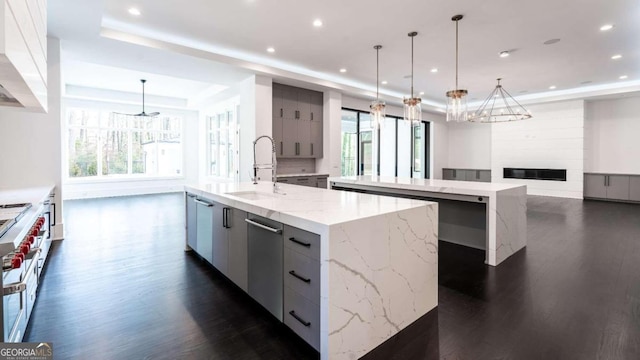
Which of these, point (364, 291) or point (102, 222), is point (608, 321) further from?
point (102, 222)

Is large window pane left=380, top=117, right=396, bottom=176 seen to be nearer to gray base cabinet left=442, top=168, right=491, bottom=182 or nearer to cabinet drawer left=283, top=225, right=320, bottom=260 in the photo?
gray base cabinet left=442, top=168, right=491, bottom=182

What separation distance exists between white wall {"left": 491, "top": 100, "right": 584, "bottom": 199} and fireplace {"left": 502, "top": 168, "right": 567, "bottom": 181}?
0.35ft

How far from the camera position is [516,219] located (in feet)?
12.9

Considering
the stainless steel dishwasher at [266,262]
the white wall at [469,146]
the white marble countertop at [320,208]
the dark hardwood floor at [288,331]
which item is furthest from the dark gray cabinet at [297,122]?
the white wall at [469,146]

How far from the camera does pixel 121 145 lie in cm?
977

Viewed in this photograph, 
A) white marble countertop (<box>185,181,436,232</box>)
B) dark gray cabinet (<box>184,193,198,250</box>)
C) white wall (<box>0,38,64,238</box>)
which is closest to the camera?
white marble countertop (<box>185,181,436,232</box>)

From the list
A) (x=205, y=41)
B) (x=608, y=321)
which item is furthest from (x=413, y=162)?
(x=608, y=321)

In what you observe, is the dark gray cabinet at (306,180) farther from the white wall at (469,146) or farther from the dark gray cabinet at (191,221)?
the white wall at (469,146)

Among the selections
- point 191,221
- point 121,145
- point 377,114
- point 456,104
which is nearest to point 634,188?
point 456,104

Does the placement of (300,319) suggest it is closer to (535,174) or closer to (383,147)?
(383,147)

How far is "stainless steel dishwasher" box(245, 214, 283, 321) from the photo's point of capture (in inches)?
83.0

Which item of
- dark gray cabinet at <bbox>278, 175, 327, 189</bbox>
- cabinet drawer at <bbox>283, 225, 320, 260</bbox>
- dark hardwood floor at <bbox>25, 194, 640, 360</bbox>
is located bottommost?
dark hardwood floor at <bbox>25, 194, 640, 360</bbox>

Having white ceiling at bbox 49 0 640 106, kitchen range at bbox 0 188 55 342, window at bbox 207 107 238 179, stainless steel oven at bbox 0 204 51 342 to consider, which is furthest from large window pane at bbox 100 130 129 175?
stainless steel oven at bbox 0 204 51 342

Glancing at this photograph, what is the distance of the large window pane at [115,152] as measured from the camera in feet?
31.1
